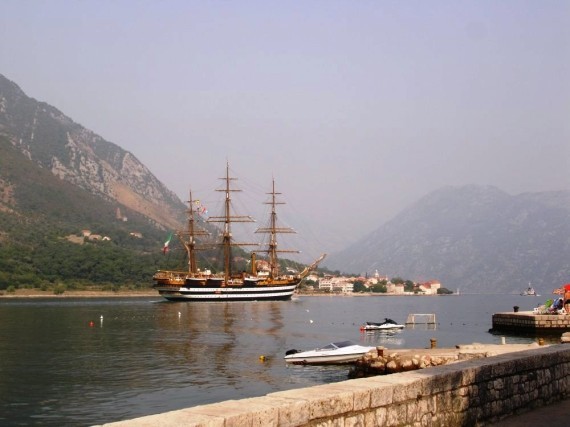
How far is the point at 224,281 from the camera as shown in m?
137

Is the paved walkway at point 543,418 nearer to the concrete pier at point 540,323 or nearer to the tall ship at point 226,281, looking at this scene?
the concrete pier at point 540,323

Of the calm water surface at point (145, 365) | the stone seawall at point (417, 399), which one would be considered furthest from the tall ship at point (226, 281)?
the stone seawall at point (417, 399)

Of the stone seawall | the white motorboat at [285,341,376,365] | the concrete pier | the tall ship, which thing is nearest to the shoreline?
the tall ship

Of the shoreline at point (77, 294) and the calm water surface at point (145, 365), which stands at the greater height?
the shoreline at point (77, 294)

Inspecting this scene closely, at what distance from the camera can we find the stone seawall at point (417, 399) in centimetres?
733

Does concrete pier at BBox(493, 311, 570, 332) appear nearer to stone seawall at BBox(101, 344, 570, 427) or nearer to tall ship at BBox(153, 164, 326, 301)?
stone seawall at BBox(101, 344, 570, 427)

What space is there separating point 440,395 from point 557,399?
388 cm

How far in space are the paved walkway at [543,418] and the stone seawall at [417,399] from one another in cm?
11

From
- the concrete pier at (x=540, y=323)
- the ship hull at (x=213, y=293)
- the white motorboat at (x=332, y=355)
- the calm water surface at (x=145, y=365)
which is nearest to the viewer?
the calm water surface at (x=145, y=365)

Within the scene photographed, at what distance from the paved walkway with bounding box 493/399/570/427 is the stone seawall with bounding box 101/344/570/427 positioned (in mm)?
113

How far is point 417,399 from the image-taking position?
31.2ft

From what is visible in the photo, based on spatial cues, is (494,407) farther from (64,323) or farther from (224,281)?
(224,281)

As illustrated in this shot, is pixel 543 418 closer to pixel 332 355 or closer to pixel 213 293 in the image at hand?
pixel 332 355

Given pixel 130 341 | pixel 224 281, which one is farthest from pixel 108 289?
pixel 130 341
